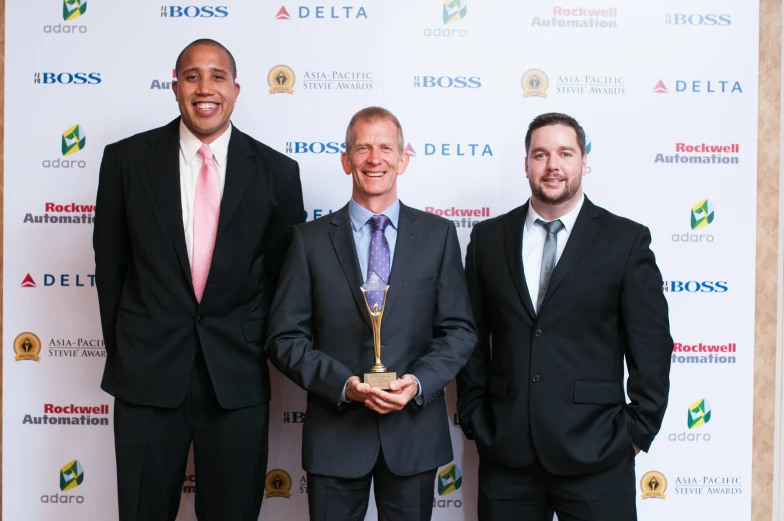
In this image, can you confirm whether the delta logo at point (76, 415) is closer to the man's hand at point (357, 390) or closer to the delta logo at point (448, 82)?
the man's hand at point (357, 390)

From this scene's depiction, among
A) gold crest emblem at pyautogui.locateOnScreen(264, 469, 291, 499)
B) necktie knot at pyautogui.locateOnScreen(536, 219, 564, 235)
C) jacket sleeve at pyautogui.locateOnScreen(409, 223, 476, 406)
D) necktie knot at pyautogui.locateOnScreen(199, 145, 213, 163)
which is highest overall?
necktie knot at pyautogui.locateOnScreen(199, 145, 213, 163)

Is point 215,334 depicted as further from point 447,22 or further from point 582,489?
point 447,22

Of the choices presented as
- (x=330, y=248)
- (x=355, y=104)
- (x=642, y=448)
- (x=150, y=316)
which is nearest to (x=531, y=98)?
(x=355, y=104)

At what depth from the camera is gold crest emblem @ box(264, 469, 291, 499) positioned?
3.19 m

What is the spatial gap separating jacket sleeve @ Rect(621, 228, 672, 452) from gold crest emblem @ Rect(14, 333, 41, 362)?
8.30 ft

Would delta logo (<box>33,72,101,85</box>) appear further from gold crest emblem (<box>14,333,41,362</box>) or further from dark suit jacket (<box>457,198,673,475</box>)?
dark suit jacket (<box>457,198,673,475</box>)

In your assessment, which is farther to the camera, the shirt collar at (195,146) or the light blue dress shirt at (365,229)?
the shirt collar at (195,146)

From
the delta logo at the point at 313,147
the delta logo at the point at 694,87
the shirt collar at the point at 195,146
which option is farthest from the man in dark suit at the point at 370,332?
the delta logo at the point at 694,87

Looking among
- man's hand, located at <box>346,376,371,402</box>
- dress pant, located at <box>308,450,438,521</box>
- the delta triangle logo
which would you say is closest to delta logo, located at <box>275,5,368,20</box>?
the delta triangle logo

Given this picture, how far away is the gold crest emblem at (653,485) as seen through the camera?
3.21 metres

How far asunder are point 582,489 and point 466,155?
4.99 feet

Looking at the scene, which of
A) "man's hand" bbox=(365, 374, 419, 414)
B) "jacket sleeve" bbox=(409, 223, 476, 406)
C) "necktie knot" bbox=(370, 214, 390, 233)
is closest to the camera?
"man's hand" bbox=(365, 374, 419, 414)

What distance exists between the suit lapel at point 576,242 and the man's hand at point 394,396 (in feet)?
1.74

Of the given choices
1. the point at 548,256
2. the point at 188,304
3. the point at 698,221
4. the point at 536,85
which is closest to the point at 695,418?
the point at 698,221
